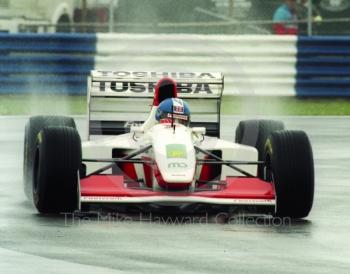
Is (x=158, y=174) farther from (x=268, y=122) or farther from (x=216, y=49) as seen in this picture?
(x=216, y=49)

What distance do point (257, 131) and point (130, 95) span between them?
4.03 ft

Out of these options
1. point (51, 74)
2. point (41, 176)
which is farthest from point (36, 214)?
point (51, 74)

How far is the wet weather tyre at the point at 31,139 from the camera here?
11.6 metres

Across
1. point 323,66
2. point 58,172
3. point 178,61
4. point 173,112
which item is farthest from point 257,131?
point 323,66

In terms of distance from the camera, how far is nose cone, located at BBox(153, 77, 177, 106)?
40.5 ft

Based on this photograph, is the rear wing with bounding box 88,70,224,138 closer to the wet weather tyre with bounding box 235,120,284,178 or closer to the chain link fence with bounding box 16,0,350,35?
the wet weather tyre with bounding box 235,120,284,178

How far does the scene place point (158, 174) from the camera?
35.3ft

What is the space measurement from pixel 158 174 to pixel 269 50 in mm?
12795

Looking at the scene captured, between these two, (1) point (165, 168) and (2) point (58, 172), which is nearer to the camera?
(2) point (58, 172)

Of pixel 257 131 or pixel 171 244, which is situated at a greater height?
pixel 257 131

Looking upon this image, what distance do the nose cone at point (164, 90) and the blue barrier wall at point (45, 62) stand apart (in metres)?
10.4

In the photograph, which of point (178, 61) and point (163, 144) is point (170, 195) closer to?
point (163, 144)

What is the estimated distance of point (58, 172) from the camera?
1045 centimetres

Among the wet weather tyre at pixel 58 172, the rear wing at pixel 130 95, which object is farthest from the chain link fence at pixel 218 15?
the wet weather tyre at pixel 58 172
